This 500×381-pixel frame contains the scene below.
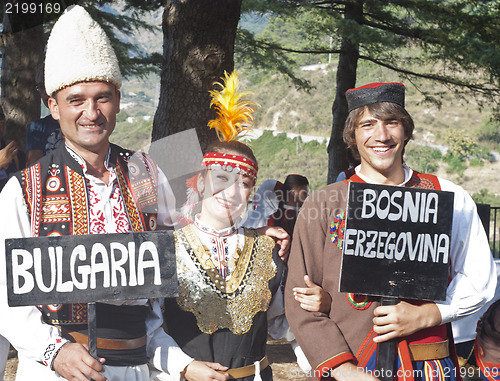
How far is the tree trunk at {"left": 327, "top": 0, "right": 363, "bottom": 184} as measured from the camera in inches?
462

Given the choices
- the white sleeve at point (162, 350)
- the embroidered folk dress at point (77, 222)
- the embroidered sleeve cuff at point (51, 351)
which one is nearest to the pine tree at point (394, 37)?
the embroidered folk dress at point (77, 222)

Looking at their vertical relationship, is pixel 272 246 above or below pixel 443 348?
above

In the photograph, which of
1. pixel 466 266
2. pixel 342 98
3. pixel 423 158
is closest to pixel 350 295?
pixel 466 266

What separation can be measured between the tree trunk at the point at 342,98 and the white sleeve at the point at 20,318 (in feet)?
31.2

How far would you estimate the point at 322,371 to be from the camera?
2.43 m

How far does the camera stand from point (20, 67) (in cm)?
→ 831

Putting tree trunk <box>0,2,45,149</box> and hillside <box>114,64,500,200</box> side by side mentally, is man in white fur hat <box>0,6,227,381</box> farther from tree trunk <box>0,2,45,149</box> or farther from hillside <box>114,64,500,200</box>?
hillside <box>114,64,500,200</box>

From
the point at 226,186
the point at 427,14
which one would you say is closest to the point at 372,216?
the point at 226,186

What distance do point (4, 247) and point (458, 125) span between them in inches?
1906

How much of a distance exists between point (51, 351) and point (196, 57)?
356 cm

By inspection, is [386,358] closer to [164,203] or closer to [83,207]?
[164,203]

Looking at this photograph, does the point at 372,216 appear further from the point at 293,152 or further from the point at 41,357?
the point at 293,152

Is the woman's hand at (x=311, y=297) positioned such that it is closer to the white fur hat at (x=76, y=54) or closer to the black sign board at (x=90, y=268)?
the black sign board at (x=90, y=268)

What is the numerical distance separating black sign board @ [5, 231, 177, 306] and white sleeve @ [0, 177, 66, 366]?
0.56ft
